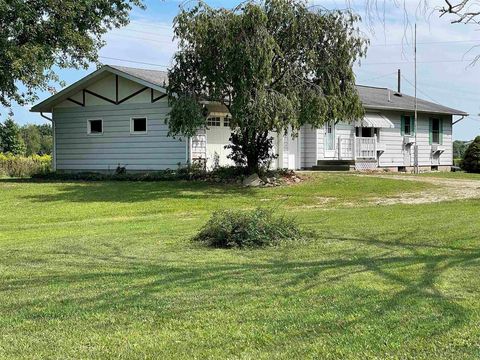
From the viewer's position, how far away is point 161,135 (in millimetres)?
23438

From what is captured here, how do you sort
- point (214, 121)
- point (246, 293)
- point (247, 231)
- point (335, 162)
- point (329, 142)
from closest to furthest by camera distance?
point (246, 293)
point (247, 231)
point (214, 121)
point (335, 162)
point (329, 142)

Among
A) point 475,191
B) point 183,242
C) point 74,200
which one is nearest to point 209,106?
point 74,200

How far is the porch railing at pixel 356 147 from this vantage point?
27.7 meters

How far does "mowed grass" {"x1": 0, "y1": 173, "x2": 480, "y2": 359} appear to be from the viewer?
3.97 m

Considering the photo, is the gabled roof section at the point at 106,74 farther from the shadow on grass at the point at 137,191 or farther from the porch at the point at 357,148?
the porch at the point at 357,148

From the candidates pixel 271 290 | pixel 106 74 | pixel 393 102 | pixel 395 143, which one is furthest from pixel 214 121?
pixel 271 290

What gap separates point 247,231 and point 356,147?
2004 centimetres

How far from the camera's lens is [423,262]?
22.2ft

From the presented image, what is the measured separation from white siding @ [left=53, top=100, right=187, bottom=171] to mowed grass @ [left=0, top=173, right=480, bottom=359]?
12122mm

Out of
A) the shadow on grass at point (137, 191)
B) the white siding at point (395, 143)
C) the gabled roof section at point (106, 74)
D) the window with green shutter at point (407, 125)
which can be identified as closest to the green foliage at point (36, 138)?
the gabled roof section at point (106, 74)

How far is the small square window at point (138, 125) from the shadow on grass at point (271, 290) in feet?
55.3

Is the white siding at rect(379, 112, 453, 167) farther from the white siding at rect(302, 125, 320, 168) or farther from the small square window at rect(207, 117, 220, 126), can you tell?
the small square window at rect(207, 117, 220, 126)

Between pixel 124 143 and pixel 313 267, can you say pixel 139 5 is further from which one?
pixel 313 267

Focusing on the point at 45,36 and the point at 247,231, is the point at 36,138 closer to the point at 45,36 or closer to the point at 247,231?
the point at 45,36
